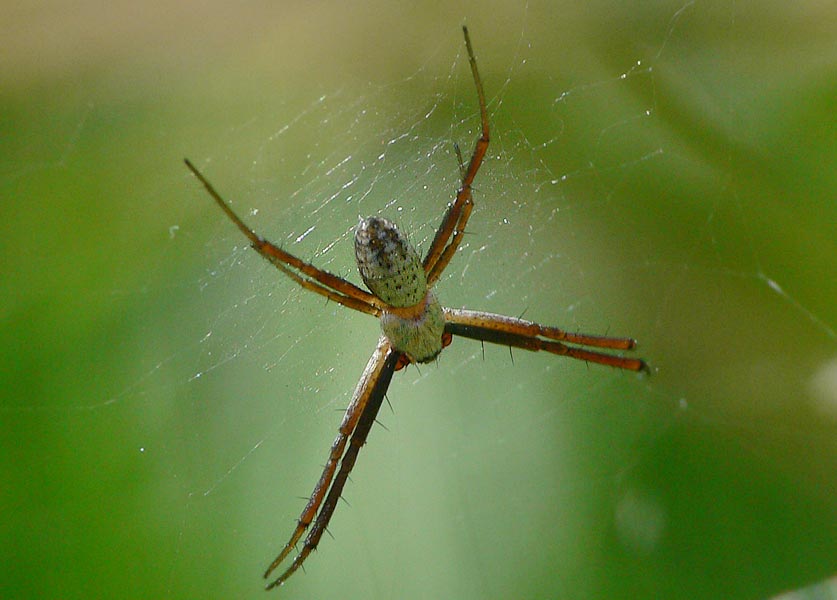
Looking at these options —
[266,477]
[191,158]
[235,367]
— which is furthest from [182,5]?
[266,477]

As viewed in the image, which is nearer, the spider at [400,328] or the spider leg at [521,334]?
the spider at [400,328]

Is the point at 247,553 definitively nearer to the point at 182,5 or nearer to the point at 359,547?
the point at 359,547

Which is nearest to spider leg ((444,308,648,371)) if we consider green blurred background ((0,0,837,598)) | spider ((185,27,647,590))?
spider ((185,27,647,590))

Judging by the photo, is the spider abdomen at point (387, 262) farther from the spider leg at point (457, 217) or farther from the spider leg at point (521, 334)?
the spider leg at point (521, 334)

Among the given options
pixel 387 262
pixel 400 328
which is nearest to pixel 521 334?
pixel 400 328

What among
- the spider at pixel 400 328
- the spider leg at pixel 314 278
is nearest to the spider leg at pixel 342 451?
the spider at pixel 400 328

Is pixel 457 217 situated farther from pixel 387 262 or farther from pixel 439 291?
pixel 439 291
